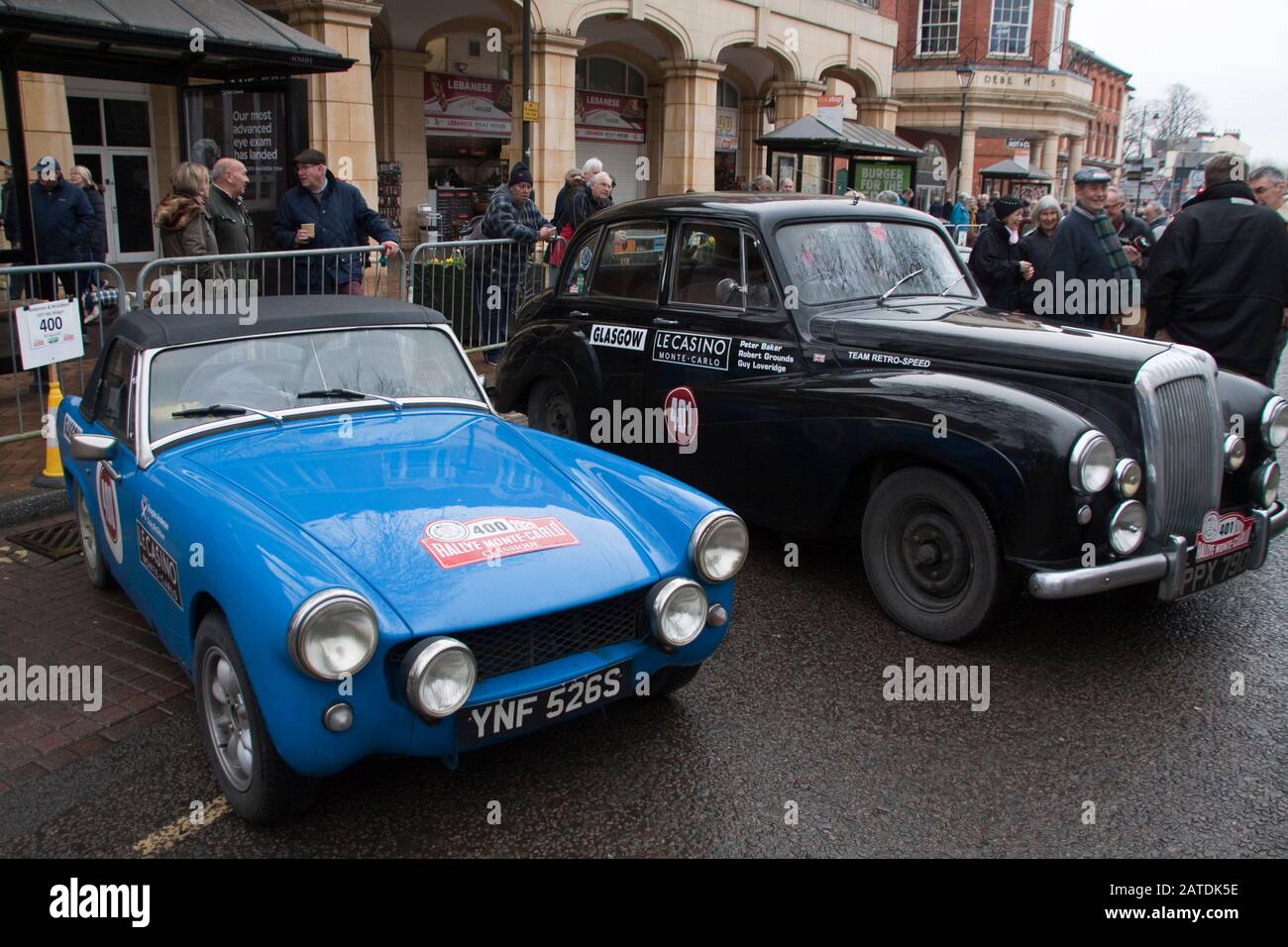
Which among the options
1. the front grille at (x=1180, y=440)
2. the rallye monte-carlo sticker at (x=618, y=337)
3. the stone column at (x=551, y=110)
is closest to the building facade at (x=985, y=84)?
the stone column at (x=551, y=110)

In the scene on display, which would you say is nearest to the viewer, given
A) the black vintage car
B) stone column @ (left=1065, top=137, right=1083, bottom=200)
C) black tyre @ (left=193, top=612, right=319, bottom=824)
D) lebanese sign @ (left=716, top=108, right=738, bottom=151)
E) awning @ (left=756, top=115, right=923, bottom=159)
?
black tyre @ (left=193, top=612, right=319, bottom=824)

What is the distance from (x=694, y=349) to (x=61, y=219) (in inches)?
302

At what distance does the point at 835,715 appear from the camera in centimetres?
388

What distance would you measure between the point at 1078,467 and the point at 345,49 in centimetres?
1348

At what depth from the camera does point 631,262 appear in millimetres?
6156

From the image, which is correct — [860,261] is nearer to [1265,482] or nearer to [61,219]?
[1265,482]

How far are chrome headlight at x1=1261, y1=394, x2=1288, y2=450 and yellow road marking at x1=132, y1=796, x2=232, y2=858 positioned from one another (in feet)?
15.2

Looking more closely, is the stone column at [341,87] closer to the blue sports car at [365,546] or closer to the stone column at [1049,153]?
the blue sports car at [365,546]

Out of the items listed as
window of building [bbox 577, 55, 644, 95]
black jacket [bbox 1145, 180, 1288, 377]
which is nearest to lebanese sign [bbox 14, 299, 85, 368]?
black jacket [bbox 1145, 180, 1288, 377]

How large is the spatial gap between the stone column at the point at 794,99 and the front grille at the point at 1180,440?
23866 mm

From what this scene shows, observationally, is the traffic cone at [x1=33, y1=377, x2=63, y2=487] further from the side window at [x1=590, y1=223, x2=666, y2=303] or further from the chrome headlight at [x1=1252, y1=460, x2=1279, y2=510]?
the chrome headlight at [x1=1252, y1=460, x2=1279, y2=510]

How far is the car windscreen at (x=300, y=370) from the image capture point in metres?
3.99

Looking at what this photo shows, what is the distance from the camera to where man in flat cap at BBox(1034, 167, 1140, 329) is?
23.1 ft

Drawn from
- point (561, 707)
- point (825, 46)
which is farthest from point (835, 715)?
point (825, 46)
